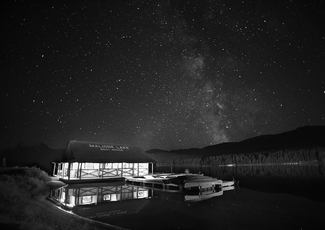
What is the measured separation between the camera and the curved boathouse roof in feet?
95.5

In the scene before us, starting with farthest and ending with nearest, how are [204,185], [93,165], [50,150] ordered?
[50,150], [93,165], [204,185]

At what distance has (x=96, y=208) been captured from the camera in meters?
12.8

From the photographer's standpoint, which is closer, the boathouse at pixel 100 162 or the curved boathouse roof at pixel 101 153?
the boathouse at pixel 100 162

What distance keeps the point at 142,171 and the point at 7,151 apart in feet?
453

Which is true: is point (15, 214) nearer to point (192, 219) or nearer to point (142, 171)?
point (192, 219)

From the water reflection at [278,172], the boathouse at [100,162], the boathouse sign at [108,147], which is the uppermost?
the boathouse sign at [108,147]

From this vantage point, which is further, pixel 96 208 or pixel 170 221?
pixel 96 208

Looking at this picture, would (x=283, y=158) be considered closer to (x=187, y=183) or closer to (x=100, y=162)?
(x=187, y=183)

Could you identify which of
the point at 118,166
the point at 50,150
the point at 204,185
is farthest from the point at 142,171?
the point at 50,150

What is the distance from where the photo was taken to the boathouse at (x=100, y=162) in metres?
28.9

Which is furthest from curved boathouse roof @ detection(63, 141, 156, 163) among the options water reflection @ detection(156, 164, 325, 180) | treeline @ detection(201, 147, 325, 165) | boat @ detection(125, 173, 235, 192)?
treeline @ detection(201, 147, 325, 165)

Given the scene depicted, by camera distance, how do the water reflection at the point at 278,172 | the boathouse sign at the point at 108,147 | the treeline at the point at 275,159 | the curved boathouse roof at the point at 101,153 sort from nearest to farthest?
1. the curved boathouse roof at the point at 101,153
2. the boathouse sign at the point at 108,147
3. the water reflection at the point at 278,172
4. the treeline at the point at 275,159

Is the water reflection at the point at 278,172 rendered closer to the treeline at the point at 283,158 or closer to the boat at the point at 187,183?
the boat at the point at 187,183

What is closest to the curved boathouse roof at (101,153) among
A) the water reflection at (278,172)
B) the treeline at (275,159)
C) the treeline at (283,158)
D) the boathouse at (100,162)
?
the boathouse at (100,162)
